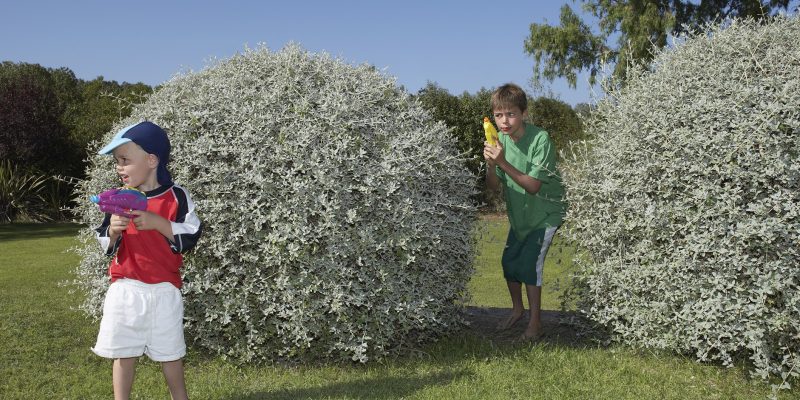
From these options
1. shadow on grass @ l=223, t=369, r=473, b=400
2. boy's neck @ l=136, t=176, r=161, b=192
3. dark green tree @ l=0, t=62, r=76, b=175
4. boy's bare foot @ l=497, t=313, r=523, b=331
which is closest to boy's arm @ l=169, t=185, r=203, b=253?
boy's neck @ l=136, t=176, r=161, b=192

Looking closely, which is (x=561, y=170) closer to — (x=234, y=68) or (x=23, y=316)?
(x=234, y=68)

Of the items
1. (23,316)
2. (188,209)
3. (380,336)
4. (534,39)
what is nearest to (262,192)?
(188,209)

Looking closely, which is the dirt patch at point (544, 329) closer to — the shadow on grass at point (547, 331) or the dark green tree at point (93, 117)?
the shadow on grass at point (547, 331)

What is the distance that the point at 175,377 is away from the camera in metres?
4.09

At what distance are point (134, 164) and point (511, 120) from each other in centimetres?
299

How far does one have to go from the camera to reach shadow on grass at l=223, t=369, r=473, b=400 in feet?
15.4

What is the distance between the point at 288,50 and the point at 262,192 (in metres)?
1.46

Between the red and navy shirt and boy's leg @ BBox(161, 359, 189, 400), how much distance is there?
46 centimetres

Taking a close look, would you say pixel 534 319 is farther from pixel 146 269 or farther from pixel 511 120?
pixel 146 269

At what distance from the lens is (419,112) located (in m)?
5.61

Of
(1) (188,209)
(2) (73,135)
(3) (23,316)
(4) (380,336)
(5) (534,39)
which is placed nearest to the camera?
(1) (188,209)

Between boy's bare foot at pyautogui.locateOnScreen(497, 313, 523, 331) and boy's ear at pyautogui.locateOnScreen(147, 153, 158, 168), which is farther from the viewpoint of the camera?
boy's bare foot at pyautogui.locateOnScreen(497, 313, 523, 331)

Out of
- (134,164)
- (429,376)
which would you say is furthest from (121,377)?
(429,376)

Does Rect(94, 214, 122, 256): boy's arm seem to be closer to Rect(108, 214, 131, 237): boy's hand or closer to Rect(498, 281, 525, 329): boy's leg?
Rect(108, 214, 131, 237): boy's hand
